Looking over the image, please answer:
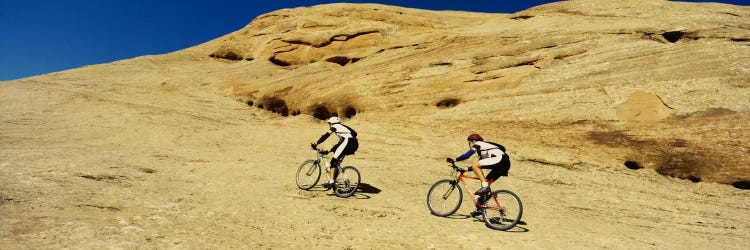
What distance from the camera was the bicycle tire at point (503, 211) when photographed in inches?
416

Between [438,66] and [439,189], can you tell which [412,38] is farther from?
[439,189]

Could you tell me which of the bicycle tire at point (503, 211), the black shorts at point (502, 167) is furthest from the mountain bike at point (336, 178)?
the black shorts at point (502, 167)

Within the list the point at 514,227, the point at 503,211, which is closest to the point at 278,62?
the point at 514,227

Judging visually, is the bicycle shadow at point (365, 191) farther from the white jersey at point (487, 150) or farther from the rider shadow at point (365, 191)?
the white jersey at point (487, 150)

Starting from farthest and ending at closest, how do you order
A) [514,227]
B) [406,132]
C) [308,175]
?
[406,132]
[308,175]
[514,227]

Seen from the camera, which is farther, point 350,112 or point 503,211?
point 350,112

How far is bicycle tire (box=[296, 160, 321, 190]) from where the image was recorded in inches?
540

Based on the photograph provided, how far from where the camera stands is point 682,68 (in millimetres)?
18875

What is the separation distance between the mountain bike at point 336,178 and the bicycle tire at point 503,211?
3.37 metres

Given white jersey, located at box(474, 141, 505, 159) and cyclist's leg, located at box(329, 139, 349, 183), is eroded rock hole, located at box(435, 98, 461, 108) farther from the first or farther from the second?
white jersey, located at box(474, 141, 505, 159)

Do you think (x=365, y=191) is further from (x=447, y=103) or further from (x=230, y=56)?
(x=230, y=56)

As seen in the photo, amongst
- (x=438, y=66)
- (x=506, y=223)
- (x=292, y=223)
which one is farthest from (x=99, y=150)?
(x=438, y=66)

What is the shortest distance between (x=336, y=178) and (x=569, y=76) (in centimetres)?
1124

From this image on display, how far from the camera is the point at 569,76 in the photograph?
Result: 2017 cm
